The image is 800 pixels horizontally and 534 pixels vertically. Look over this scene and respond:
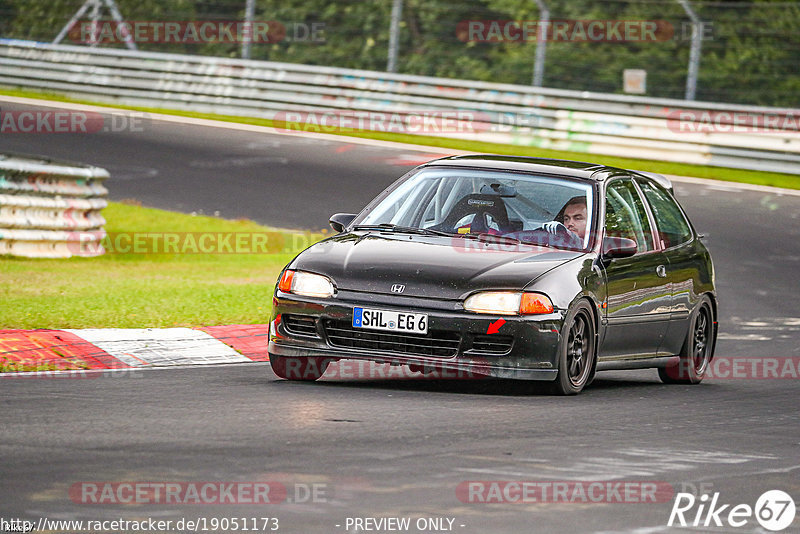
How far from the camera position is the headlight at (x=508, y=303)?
869 centimetres

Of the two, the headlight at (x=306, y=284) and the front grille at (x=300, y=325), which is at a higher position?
the headlight at (x=306, y=284)

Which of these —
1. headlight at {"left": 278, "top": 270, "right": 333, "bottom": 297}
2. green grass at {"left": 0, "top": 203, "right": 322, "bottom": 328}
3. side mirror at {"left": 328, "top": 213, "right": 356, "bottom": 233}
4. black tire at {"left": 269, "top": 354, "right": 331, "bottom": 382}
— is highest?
side mirror at {"left": 328, "top": 213, "right": 356, "bottom": 233}

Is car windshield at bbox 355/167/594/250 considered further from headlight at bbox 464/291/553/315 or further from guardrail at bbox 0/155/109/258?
guardrail at bbox 0/155/109/258

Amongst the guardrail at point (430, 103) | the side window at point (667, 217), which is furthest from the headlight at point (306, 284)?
the guardrail at point (430, 103)

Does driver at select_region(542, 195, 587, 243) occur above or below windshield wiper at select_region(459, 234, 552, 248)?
above

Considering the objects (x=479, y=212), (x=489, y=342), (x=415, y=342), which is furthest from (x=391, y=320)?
(x=479, y=212)

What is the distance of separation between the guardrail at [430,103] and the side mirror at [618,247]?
47.0 ft

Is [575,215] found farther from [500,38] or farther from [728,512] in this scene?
[500,38]

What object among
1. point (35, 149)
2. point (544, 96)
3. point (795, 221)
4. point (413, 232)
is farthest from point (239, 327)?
point (544, 96)

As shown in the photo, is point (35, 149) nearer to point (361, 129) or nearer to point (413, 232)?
point (361, 129)

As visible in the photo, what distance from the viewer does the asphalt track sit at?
5.67 m

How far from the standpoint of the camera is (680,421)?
8.45 metres

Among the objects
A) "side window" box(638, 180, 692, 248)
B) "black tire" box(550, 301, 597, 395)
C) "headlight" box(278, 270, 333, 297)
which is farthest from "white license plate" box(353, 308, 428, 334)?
"side window" box(638, 180, 692, 248)

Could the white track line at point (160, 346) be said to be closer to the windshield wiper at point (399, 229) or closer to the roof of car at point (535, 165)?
the windshield wiper at point (399, 229)
